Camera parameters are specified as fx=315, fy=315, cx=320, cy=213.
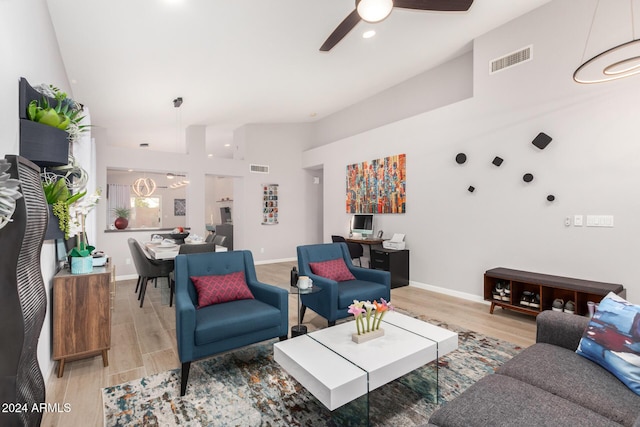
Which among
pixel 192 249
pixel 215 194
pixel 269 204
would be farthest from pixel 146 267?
pixel 215 194

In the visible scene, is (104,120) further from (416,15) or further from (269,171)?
(416,15)

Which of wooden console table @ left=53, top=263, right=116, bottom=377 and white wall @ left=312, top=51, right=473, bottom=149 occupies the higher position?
white wall @ left=312, top=51, right=473, bottom=149

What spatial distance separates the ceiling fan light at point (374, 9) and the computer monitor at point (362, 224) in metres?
3.91

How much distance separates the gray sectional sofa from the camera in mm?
1259

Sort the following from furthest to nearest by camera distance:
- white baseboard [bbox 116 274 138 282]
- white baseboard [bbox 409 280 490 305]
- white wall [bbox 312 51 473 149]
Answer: white baseboard [bbox 116 274 138 282] → white wall [bbox 312 51 473 149] → white baseboard [bbox 409 280 490 305]

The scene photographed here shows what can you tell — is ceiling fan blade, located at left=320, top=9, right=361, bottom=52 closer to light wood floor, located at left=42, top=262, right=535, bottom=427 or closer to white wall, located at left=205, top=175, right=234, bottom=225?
light wood floor, located at left=42, top=262, right=535, bottom=427

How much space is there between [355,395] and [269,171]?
21.2 feet

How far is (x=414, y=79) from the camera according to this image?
5.53m

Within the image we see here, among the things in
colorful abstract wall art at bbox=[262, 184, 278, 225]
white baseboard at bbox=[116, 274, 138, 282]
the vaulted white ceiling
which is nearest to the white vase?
the vaulted white ceiling

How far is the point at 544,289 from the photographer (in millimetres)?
3395

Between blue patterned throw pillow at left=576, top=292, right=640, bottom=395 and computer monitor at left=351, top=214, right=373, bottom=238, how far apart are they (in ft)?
13.7

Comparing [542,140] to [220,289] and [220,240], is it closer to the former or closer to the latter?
[220,289]

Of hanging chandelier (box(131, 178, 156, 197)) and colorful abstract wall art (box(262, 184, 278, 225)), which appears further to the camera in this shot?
colorful abstract wall art (box(262, 184, 278, 225))

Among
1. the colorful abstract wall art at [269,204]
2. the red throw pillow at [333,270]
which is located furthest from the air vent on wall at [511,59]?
the colorful abstract wall art at [269,204]
